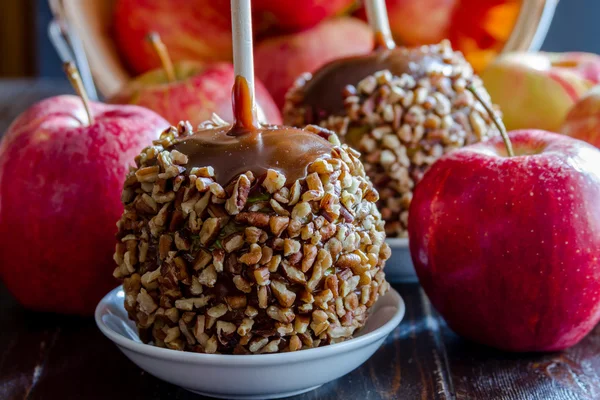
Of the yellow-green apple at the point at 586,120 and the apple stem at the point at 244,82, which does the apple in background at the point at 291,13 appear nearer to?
the yellow-green apple at the point at 586,120

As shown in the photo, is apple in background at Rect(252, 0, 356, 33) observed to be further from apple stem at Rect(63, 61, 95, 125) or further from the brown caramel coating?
apple stem at Rect(63, 61, 95, 125)

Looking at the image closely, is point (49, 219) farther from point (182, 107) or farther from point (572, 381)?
point (572, 381)

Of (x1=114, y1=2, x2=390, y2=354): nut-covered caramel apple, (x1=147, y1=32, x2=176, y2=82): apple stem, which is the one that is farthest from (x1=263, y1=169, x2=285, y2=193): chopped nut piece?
(x1=147, y1=32, x2=176, y2=82): apple stem

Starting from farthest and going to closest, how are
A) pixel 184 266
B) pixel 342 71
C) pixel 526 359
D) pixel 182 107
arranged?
1. pixel 182 107
2. pixel 342 71
3. pixel 526 359
4. pixel 184 266

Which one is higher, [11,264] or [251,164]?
[251,164]

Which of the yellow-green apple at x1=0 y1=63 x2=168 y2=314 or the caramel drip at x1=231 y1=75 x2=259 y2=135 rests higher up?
the caramel drip at x1=231 y1=75 x2=259 y2=135

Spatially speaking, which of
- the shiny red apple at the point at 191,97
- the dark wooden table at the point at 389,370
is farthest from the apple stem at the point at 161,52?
the dark wooden table at the point at 389,370

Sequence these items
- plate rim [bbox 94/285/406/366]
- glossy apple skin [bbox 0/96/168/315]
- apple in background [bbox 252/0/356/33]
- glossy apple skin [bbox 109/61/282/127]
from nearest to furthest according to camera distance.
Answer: plate rim [bbox 94/285/406/366], glossy apple skin [bbox 0/96/168/315], glossy apple skin [bbox 109/61/282/127], apple in background [bbox 252/0/356/33]

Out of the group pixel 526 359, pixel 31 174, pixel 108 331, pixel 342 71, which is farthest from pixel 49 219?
pixel 526 359
